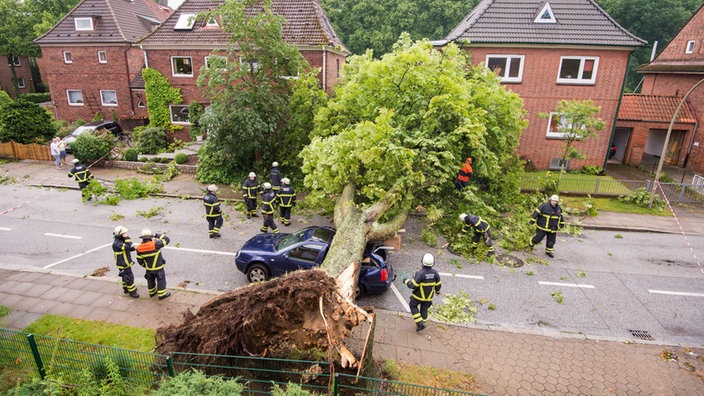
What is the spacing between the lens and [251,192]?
512 inches

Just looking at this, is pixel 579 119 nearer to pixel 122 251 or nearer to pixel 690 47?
pixel 690 47

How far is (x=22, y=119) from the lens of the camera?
19156mm

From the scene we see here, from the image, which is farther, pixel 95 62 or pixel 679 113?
pixel 95 62

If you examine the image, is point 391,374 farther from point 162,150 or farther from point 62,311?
point 162,150

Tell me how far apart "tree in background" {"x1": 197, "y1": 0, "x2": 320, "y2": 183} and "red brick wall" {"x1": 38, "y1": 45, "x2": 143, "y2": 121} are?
12355 millimetres

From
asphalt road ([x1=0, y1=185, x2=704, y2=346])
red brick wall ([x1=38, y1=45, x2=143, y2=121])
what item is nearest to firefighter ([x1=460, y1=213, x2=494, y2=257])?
asphalt road ([x1=0, y1=185, x2=704, y2=346])

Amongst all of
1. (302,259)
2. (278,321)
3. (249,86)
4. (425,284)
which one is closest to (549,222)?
(425,284)

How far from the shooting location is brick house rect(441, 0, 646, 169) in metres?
18.2

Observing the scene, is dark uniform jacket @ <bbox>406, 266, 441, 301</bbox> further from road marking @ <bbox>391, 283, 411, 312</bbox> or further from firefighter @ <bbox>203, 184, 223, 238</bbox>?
firefighter @ <bbox>203, 184, 223, 238</bbox>

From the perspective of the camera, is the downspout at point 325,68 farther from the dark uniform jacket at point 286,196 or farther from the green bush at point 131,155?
the green bush at point 131,155

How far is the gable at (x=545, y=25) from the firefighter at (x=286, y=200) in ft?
36.1

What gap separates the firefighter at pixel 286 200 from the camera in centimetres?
1255

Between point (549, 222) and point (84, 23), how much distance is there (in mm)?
27950

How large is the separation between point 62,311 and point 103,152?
468 inches
